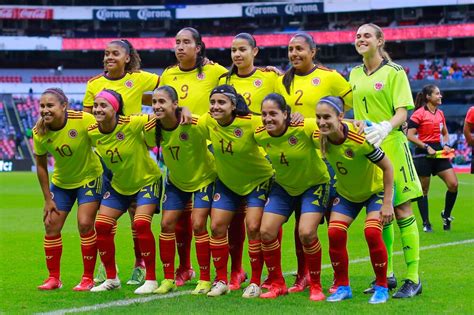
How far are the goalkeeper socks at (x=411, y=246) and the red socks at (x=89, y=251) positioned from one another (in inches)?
119

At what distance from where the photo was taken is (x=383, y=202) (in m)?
7.10

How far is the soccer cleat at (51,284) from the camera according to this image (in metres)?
8.16

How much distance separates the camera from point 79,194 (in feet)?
27.5

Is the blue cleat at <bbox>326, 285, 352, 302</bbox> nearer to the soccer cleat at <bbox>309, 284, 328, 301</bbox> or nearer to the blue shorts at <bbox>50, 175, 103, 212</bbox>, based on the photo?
the soccer cleat at <bbox>309, 284, 328, 301</bbox>

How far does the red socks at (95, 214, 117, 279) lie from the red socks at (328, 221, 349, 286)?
2.26 meters

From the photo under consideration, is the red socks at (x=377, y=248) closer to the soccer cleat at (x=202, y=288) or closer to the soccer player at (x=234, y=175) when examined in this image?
the soccer player at (x=234, y=175)

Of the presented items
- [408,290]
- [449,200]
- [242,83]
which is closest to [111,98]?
[242,83]

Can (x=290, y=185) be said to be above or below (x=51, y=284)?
above

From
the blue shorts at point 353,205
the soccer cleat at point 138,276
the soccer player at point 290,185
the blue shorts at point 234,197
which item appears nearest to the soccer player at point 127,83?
the soccer cleat at point 138,276

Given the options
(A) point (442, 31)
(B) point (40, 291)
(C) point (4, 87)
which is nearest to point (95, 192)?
(B) point (40, 291)

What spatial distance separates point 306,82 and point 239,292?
2.11 meters

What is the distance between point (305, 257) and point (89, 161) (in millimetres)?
2382

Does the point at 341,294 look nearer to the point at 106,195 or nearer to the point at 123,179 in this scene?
the point at 123,179

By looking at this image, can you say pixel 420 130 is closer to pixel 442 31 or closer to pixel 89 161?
pixel 89 161
